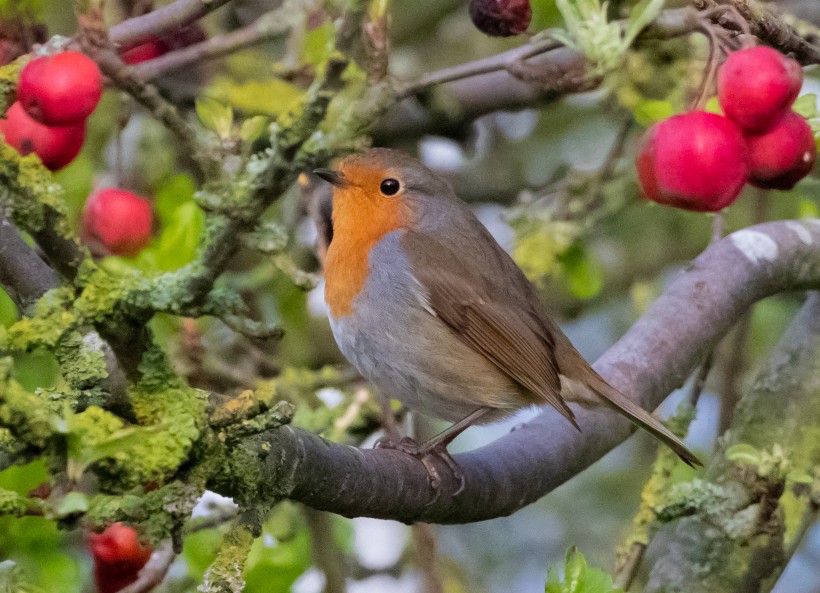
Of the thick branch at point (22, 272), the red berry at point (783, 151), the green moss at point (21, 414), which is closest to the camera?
the green moss at point (21, 414)

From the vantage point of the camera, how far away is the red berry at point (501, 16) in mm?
2787

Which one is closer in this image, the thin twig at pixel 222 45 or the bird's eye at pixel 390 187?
the thin twig at pixel 222 45

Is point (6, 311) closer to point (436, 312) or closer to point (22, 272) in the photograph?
point (22, 272)

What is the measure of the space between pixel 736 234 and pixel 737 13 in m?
1.25

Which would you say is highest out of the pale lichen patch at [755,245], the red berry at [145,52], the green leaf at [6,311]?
the red berry at [145,52]

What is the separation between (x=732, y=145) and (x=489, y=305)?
93cm

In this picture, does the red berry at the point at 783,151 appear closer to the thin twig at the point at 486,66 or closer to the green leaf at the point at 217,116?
the thin twig at the point at 486,66

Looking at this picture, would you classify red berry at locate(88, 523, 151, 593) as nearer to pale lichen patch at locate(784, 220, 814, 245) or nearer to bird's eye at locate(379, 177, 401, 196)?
bird's eye at locate(379, 177, 401, 196)

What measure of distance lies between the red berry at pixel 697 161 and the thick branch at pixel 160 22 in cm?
109

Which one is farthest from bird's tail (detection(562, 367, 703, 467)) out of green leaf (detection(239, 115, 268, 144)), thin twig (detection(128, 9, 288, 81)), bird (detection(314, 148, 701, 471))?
thin twig (detection(128, 9, 288, 81))

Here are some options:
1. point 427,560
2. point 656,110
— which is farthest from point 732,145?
point 427,560

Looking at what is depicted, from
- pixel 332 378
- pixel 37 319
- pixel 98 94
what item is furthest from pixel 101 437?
pixel 332 378

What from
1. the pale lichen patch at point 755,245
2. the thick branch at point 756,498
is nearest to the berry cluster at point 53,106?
the thick branch at point 756,498

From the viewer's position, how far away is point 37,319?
1.61 meters
